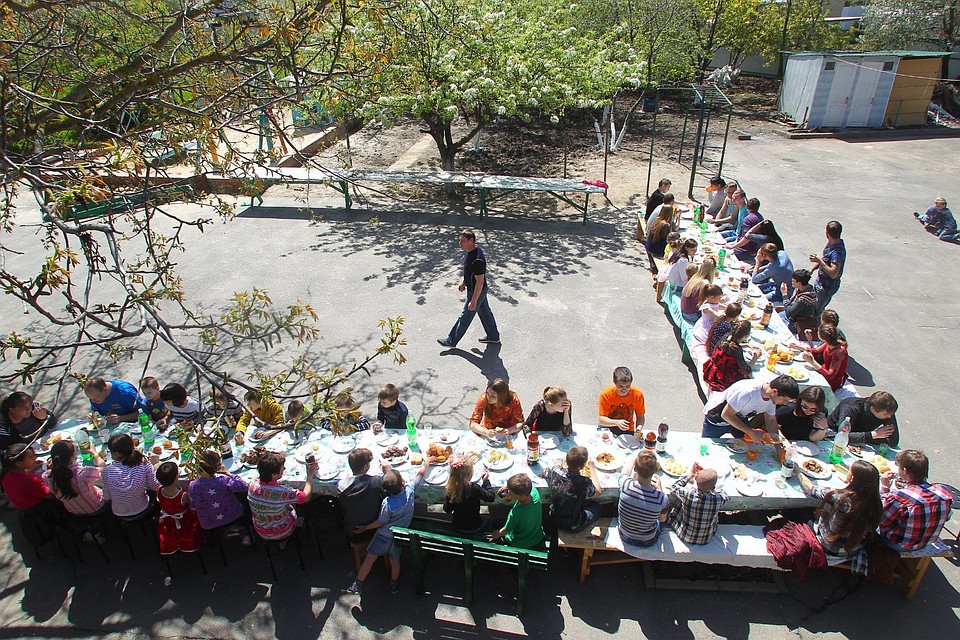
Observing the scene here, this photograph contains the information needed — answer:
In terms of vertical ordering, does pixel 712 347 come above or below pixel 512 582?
above

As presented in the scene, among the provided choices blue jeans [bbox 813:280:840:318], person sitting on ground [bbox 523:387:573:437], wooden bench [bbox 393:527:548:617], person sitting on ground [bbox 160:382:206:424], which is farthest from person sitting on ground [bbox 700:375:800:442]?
person sitting on ground [bbox 160:382:206:424]

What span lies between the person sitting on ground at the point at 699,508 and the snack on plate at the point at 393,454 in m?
2.44

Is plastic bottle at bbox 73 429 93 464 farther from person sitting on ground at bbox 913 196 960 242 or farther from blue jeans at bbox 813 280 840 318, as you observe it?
person sitting on ground at bbox 913 196 960 242

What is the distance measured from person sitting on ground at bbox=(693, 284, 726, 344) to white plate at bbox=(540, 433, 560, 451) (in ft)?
8.88

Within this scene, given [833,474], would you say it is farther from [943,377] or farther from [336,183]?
[336,183]

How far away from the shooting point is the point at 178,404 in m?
5.77

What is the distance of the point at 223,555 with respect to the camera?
5223 millimetres

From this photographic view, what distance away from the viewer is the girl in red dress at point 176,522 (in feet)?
16.2

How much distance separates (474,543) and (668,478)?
6.05 ft

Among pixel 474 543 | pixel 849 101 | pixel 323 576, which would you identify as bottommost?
pixel 323 576

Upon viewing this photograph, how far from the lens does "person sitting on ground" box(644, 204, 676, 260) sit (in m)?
10.0

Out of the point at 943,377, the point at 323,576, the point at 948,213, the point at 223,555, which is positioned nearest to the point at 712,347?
the point at 943,377

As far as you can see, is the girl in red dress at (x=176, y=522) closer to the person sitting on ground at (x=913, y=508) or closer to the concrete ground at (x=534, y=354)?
the concrete ground at (x=534, y=354)

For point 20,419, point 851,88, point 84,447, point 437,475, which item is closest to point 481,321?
point 437,475
